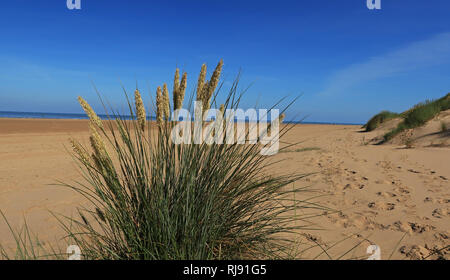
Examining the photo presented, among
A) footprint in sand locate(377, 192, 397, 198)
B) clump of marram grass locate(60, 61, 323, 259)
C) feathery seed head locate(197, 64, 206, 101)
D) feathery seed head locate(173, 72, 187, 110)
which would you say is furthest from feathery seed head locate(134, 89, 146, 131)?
footprint in sand locate(377, 192, 397, 198)

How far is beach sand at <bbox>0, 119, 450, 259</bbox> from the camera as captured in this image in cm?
286

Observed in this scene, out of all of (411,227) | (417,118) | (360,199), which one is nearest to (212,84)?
(411,227)

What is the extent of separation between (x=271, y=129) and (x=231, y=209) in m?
0.69

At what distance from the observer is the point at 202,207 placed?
1.80m

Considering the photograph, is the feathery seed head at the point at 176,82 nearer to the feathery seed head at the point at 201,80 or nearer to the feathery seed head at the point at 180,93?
the feathery seed head at the point at 180,93

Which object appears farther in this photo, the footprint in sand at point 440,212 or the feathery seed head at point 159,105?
the footprint in sand at point 440,212

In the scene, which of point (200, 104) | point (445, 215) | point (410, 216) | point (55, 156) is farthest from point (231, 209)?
point (55, 156)

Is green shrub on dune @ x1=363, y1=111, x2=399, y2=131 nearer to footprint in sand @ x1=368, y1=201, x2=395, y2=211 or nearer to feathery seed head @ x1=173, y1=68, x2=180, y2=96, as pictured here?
footprint in sand @ x1=368, y1=201, x2=395, y2=211

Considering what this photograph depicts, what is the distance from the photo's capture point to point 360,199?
4.03 m

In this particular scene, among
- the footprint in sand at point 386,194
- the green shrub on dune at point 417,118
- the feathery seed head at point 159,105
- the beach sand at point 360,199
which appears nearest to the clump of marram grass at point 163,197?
the feathery seed head at point 159,105

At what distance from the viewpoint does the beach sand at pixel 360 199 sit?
286cm
